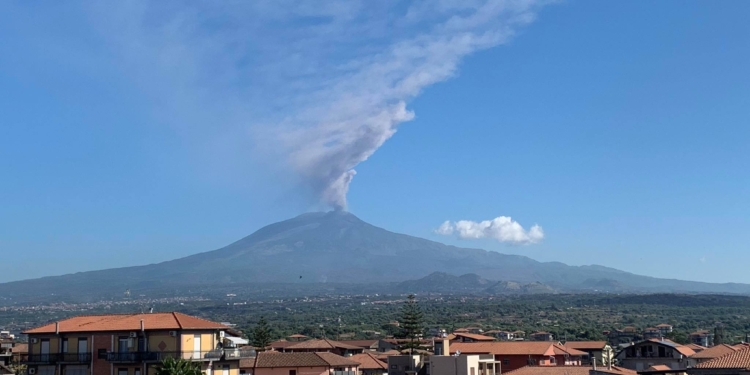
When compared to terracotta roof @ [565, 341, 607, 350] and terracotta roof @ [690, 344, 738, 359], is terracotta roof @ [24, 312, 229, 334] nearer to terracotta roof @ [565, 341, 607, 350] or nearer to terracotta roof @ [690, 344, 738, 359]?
terracotta roof @ [690, 344, 738, 359]

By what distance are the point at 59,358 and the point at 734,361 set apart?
34.7 m

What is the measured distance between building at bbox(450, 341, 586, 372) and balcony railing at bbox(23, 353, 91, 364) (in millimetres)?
26718

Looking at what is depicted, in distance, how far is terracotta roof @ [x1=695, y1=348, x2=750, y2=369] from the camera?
118ft

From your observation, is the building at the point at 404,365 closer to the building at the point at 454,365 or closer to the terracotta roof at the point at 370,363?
the building at the point at 454,365

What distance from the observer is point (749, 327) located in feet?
507

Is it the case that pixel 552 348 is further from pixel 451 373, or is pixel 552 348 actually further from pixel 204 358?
pixel 204 358

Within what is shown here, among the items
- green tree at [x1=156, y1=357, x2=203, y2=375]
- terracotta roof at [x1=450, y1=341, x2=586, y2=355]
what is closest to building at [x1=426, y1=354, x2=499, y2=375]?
terracotta roof at [x1=450, y1=341, x2=586, y2=355]

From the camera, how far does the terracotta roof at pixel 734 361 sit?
35.9m

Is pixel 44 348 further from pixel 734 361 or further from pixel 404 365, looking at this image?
pixel 734 361

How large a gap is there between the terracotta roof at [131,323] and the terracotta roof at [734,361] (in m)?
→ 25.9

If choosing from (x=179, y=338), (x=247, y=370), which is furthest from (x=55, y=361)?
(x=247, y=370)

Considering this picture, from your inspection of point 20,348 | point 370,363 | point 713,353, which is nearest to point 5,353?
point 20,348

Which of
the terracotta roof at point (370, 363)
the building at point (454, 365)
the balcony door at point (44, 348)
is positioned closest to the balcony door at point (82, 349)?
the balcony door at point (44, 348)

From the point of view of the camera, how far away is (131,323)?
161 feet
